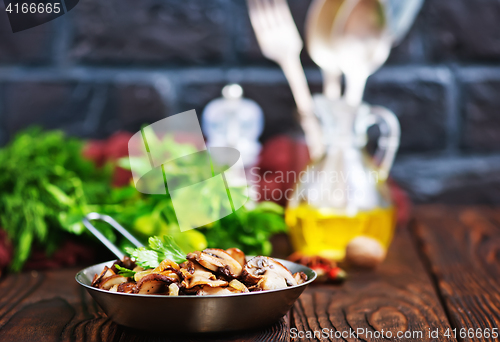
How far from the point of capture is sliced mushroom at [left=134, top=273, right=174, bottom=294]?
38 cm

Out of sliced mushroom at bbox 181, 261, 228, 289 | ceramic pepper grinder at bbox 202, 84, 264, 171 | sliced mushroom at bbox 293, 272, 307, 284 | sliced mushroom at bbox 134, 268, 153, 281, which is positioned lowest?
ceramic pepper grinder at bbox 202, 84, 264, 171

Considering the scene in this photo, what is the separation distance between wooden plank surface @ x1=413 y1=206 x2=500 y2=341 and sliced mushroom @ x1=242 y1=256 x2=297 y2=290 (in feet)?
0.49

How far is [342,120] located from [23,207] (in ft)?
1.42

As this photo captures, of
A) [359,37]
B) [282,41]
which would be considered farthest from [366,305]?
[282,41]

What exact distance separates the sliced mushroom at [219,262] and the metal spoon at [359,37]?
0.41m

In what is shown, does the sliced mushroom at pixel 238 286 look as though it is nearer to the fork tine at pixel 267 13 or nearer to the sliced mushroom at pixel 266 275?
the sliced mushroom at pixel 266 275

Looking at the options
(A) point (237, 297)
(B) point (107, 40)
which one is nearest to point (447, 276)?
(A) point (237, 297)

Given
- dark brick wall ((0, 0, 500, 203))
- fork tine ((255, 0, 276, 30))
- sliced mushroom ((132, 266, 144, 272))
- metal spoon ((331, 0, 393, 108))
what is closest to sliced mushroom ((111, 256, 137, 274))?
sliced mushroom ((132, 266, 144, 272))

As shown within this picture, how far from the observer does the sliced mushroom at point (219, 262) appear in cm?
41

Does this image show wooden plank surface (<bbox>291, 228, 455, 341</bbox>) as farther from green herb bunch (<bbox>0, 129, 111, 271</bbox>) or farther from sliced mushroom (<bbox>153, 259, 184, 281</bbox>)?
green herb bunch (<bbox>0, 129, 111, 271</bbox>)

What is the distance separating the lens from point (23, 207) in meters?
0.69

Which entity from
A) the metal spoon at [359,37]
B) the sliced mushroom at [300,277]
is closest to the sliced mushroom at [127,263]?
the sliced mushroom at [300,277]

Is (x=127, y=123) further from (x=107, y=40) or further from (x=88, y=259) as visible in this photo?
(x=88, y=259)

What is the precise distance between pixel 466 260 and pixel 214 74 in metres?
0.76
